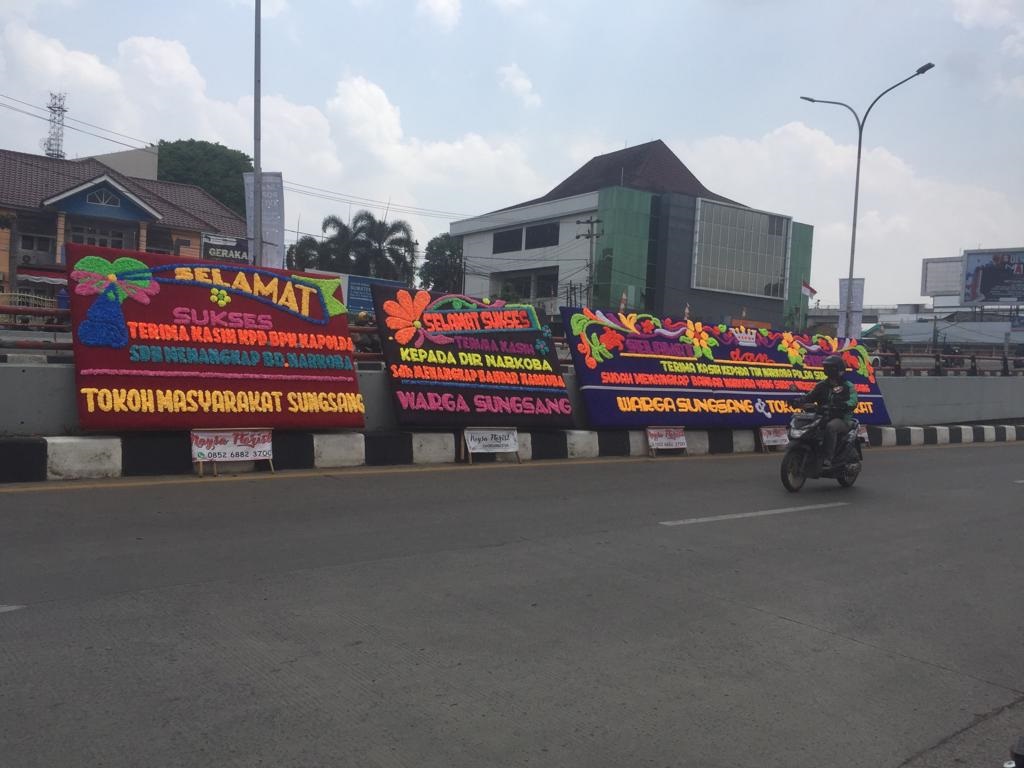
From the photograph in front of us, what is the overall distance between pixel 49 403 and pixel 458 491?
14.2 ft

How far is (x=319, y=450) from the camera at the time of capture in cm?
1005

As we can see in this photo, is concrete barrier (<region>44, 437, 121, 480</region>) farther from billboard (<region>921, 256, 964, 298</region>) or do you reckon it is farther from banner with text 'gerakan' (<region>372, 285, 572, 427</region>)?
billboard (<region>921, 256, 964, 298</region>)

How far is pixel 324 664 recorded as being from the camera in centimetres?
405

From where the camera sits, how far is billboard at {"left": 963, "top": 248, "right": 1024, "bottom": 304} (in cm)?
6719

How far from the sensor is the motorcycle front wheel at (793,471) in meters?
10.3

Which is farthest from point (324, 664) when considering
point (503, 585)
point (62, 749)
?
point (503, 585)

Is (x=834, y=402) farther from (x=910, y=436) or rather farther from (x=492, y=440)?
(x=910, y=436)

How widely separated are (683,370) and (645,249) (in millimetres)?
47985

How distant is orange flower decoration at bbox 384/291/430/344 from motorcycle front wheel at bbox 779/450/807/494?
16.2ft

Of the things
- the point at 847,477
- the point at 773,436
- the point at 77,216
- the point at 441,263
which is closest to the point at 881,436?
the point at 773,436

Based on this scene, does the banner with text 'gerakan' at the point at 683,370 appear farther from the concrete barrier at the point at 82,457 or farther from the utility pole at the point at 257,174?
the utility pole at the point at 257,174

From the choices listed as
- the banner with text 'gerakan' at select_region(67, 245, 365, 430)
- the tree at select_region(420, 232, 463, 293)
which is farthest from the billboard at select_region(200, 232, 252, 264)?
the tree at select_region(420, 232, 463, 293)

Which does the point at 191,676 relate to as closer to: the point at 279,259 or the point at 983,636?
the point at 983,636

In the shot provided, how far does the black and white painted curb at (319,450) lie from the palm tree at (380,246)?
40295 mm
